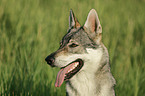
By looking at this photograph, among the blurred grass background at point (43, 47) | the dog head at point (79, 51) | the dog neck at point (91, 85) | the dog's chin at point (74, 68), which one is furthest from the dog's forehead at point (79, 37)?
the blurred grass background at point (43, 47)

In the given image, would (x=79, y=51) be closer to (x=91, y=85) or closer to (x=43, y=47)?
(x=91, y=85)

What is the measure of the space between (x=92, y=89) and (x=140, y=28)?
423 centimetres

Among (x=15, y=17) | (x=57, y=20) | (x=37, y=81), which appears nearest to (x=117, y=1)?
(x=57, y=20)

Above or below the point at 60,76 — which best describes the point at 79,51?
above

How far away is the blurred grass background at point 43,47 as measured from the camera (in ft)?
12.9

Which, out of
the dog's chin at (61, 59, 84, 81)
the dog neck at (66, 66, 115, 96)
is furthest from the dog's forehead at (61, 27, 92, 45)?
the dog neck at (66, 66, 115, 96)

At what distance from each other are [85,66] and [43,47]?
1.98 m

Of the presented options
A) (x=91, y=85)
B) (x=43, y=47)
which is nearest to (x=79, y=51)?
(x=91, y=85)

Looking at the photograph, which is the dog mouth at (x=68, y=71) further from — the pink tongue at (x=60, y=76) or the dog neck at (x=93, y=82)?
the dog neck at (x=93, y=82)

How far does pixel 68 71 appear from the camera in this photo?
10.2ft

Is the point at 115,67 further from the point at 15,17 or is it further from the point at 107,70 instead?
the point at 15,17

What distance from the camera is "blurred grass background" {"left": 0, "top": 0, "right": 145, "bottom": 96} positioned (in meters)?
3.94

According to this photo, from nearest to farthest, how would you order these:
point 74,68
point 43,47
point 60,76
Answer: point 60,76 < point 74,68 < point 43,47

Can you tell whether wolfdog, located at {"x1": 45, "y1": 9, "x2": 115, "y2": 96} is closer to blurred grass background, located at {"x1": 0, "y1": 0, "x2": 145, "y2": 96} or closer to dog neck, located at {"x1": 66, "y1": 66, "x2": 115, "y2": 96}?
dog neck, located at {"x1": 66, "y1": 66, "x2": 115, "y2": 96}
